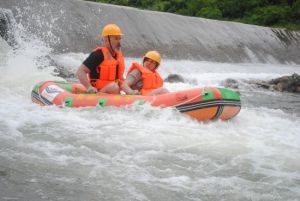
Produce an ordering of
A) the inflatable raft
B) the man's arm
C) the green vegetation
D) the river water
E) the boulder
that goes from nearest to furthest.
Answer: the river water → the inflatable raft → the man's arm → the boulder → the green vegetation

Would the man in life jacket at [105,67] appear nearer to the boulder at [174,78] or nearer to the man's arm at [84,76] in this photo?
the man's arm at [84,76]

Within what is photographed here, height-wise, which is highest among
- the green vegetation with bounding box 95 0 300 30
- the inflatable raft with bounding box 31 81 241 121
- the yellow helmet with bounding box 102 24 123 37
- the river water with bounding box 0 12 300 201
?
the green vegetation with bounding box 95 0 300 30

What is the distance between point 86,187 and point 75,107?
10.4ft

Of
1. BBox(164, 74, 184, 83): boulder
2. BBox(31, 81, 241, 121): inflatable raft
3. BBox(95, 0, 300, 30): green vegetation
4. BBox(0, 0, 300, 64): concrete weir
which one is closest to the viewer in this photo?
BBox(31, 81, 241, 121): inflatable raft

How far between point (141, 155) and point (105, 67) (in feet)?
8.51

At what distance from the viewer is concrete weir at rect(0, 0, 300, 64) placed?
12375 mm

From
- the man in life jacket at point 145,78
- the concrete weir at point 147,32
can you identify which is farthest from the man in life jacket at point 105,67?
the concrete weir at point 147,32

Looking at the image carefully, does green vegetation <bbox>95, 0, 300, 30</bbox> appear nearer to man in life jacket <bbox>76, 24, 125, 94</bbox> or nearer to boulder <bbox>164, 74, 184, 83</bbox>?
boulder <bbox>164, 74, 184, 83</bbox>

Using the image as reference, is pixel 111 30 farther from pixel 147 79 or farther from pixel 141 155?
pixel 141 155

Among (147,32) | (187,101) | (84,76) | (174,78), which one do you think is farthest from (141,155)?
(147,32)

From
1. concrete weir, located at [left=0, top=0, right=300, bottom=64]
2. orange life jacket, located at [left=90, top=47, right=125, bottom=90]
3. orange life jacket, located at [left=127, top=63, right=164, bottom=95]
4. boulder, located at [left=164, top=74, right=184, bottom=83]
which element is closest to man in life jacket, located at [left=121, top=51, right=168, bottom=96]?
orange life jacket, located at [left=127, top=63, right=164, bottom=95]

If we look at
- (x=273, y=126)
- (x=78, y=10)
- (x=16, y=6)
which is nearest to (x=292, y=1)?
(x=78, y=10)

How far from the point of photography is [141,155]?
4.59 meters

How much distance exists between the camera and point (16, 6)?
40.0 ft
